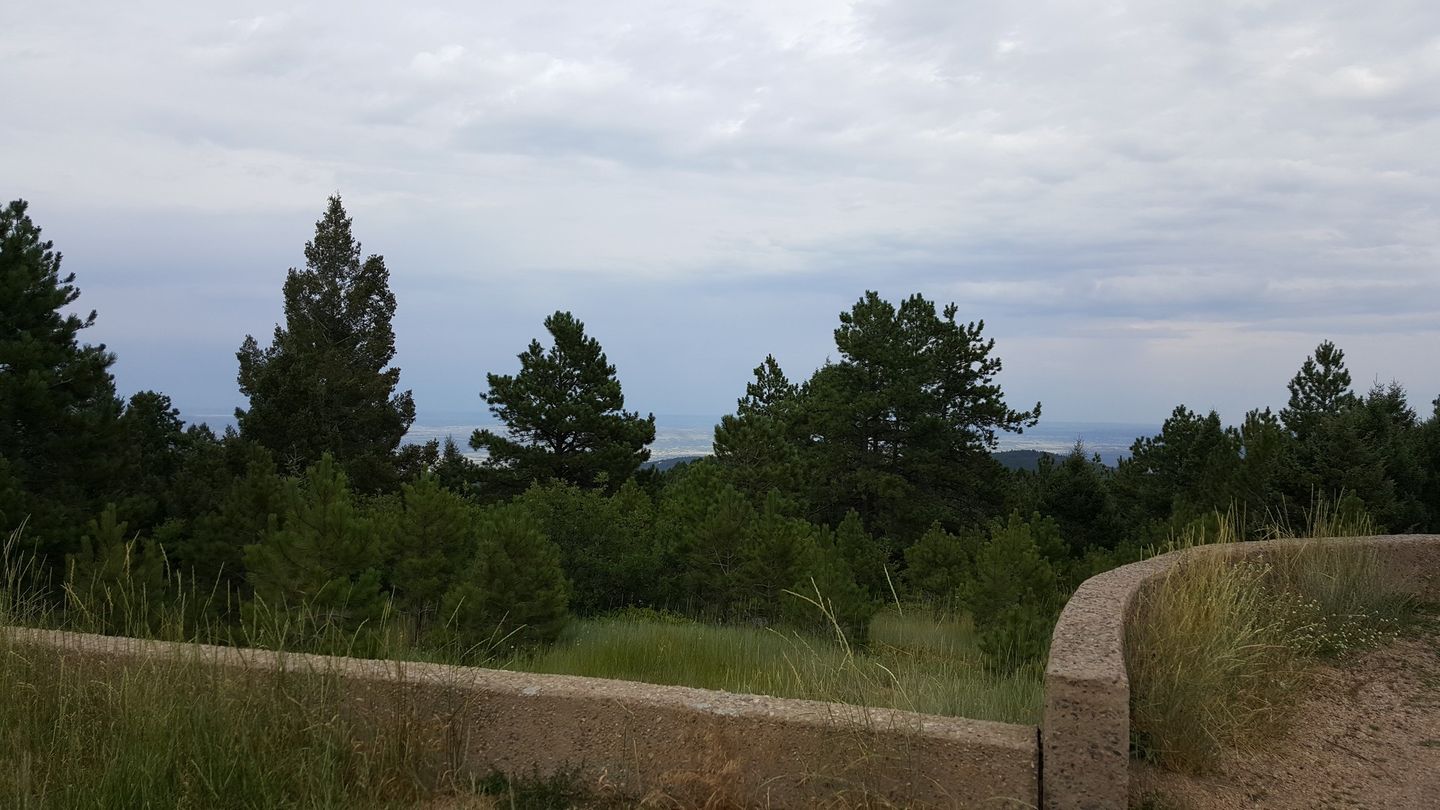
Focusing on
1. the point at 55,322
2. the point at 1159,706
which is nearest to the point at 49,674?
the point at 1159,706

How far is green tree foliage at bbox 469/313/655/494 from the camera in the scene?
25.9m

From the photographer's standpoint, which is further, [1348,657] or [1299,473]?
[1299,473]

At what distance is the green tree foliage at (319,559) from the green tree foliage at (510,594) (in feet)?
2.28

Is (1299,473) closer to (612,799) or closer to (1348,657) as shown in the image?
(1348,657)

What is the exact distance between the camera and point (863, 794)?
3.31m

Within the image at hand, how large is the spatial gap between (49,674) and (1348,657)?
7192mm

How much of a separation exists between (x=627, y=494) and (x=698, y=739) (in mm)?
12992

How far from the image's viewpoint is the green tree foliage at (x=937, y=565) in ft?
44.2

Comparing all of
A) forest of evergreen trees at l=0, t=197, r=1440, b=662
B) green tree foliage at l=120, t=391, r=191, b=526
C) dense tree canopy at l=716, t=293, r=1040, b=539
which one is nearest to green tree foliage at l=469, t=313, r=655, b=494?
forest of evergreen trees at l=0, t=197, r=1440, b=662

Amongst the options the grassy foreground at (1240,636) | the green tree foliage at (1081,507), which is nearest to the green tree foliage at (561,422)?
the green tree foliage at (1081,507)

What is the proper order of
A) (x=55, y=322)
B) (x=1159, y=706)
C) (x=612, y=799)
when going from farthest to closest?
(x=55, y=322) → (x=1159, y=706) → (x=612, y=799)

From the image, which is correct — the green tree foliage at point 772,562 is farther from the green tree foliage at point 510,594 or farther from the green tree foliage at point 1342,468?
the green tree foliage at point 1342,468

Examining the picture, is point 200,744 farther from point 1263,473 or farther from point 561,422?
point 561,422

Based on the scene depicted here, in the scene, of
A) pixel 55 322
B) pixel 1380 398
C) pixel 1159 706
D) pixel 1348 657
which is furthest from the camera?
pixel 1380 398
